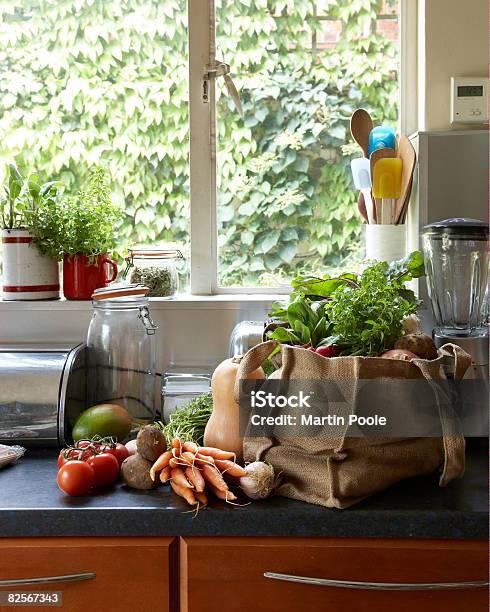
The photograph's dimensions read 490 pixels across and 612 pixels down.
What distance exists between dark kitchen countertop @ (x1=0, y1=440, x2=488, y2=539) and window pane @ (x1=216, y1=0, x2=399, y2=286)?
836mm

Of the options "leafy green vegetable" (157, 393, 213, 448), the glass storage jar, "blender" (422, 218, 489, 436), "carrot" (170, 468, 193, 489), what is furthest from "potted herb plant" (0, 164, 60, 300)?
"blender" (422, 218, 489, 436)

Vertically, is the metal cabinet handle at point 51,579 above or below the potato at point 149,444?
below

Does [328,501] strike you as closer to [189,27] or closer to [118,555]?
[118,555]

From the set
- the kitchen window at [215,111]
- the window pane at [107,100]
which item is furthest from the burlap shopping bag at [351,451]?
the window pane at [107,100]

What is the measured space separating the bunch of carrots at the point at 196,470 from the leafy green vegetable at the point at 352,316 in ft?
0.84

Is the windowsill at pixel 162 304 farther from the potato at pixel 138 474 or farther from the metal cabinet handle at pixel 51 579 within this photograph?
the metal cabinet handle at pixel 51 579

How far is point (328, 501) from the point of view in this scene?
4.27 feet

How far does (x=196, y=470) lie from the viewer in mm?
1350

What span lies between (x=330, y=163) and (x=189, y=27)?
48cm

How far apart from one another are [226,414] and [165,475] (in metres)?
0.17

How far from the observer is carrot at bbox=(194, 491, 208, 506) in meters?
1.32

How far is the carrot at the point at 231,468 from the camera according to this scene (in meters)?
1.35

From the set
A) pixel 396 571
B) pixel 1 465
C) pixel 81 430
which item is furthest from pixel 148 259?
pixel 396 571

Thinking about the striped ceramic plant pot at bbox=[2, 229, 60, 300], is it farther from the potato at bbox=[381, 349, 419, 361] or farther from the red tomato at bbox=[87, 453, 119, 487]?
the potato at bbox=[381, 349, 419, 361]
